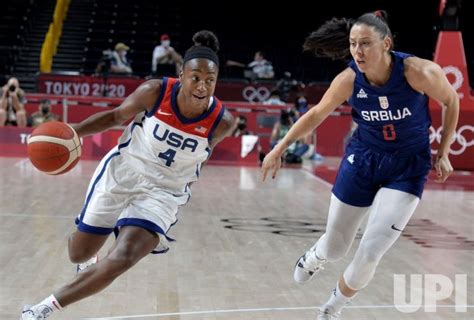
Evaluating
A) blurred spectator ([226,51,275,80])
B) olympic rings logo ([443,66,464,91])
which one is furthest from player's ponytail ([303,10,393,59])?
blurred spectator ([226,51,275,80])

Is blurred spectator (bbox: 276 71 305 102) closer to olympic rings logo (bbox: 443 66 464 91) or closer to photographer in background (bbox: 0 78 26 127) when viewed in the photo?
olympic rings logo (bbox: 443 66 464 91)

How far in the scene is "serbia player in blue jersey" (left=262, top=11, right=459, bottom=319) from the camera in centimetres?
485

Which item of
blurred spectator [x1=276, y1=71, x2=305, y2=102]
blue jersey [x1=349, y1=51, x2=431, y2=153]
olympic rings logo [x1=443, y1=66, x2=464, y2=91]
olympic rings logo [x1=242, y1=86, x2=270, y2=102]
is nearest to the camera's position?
blue jersey [x1=349, y1=51, x2=431, y2=153]

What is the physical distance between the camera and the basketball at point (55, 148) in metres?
4.94

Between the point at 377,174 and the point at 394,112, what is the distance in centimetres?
36

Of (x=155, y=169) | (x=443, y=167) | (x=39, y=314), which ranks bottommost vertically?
(x=39, y=314)

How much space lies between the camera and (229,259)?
7.19 metres

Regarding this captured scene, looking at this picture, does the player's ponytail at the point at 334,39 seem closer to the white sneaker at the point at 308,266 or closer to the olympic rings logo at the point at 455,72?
the white sneaker at the point at 308,266

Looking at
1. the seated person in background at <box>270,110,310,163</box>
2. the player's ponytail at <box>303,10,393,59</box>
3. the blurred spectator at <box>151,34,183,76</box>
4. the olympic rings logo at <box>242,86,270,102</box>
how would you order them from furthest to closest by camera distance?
the olympic rings logo at <box>242,86,270,102</box>, the blurred spectator at <box>151,34,183,76</box>, the seated person in background at <box>270,110,310,163</box>, the player's ponytail at <box>303,10,393,59</box>

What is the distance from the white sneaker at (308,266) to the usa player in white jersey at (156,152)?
975 millimetres

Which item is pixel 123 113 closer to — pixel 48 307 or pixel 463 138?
pixel 48 307

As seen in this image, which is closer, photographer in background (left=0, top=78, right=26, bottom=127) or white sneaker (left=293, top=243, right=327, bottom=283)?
white sneaker (left=293, top=243, right=327, bottom=283)

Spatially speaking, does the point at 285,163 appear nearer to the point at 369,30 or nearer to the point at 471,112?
the point at 471,112

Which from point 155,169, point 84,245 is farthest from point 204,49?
point 84,245
